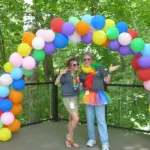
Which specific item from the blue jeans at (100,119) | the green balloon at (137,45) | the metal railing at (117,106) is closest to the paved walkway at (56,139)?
the blue jeans at (100,119)

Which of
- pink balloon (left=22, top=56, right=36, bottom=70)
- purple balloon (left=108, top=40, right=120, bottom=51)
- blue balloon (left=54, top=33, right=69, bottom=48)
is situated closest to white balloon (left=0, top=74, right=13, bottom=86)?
pink balloon (left=22, top=56, right=36, bottom=70)

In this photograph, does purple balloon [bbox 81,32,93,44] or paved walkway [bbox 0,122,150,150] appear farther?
paved walkway [bbox 0,122,150,150]

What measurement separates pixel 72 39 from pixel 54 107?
2.56 meters

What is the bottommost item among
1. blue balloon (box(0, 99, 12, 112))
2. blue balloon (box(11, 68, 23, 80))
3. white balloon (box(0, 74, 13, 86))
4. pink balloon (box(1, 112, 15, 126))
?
pink balloon (box(1, 112, 15, 126))

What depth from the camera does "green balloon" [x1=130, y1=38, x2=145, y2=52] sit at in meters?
4.60

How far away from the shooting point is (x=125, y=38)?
4.64 m

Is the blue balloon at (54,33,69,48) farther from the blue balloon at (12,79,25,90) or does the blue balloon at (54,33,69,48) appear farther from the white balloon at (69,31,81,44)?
the blue balloon at (12,79,25,90)

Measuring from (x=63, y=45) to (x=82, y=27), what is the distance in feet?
1.60

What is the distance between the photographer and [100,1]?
31.6ft

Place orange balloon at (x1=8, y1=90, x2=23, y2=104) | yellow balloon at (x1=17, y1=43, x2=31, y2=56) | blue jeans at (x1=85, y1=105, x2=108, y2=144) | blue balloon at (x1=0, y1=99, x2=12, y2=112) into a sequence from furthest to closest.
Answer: orange balloon at (x1=8, y1=90, x2=23, y2=104) < blue balloon at (x1=0, y1=99, x2=12, y2=112) < yellow balloon at (x1=17, y1=43, x2=31, y2=56) < blue jeans at (x1=85, y1=105, x2=108, y2=144)

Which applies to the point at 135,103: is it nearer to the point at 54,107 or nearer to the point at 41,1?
the point at 54,107

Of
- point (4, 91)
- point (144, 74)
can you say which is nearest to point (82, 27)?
point (144, 74)

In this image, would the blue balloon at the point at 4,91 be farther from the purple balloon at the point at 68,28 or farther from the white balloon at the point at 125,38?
the white balloon at the point at 125,38

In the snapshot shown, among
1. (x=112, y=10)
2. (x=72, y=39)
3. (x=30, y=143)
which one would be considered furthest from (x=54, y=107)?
(x=112, y=10)
